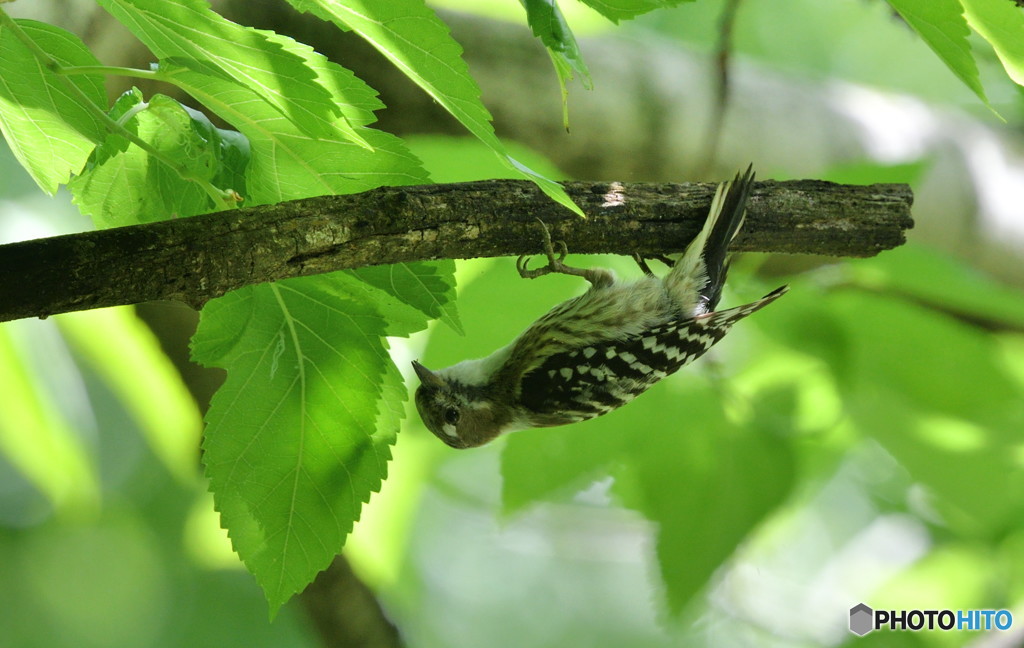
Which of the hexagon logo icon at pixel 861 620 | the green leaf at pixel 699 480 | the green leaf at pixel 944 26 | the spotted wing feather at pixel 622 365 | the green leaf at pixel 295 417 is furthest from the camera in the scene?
the hexagon logo icon at pixel 861 620

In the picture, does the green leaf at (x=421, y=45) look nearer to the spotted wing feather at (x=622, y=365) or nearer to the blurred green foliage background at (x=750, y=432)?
the blurred green foliage background at (x=750, y=432)

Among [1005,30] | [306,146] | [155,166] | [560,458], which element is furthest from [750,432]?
[155,166]

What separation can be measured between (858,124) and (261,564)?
2940mm

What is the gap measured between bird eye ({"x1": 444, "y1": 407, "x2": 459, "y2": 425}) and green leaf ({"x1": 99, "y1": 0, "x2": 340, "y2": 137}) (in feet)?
6.75

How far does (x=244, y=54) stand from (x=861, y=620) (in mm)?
3429

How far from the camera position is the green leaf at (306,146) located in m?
1.11

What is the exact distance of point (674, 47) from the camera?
3.29m

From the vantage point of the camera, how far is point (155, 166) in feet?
4.52

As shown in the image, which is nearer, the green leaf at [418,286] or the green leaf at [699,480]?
the green leaf at [418,286]

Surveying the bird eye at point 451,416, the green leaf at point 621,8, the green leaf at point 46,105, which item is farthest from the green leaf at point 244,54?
the bird eye at point 451,416

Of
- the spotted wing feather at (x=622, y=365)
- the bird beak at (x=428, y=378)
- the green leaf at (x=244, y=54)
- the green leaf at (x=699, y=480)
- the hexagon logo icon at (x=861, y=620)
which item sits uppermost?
the green leaf at (x=244, y=54)

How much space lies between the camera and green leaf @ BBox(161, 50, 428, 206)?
111cm

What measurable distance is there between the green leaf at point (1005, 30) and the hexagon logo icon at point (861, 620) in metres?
2.86

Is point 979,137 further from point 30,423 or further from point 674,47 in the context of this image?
point 30,423
